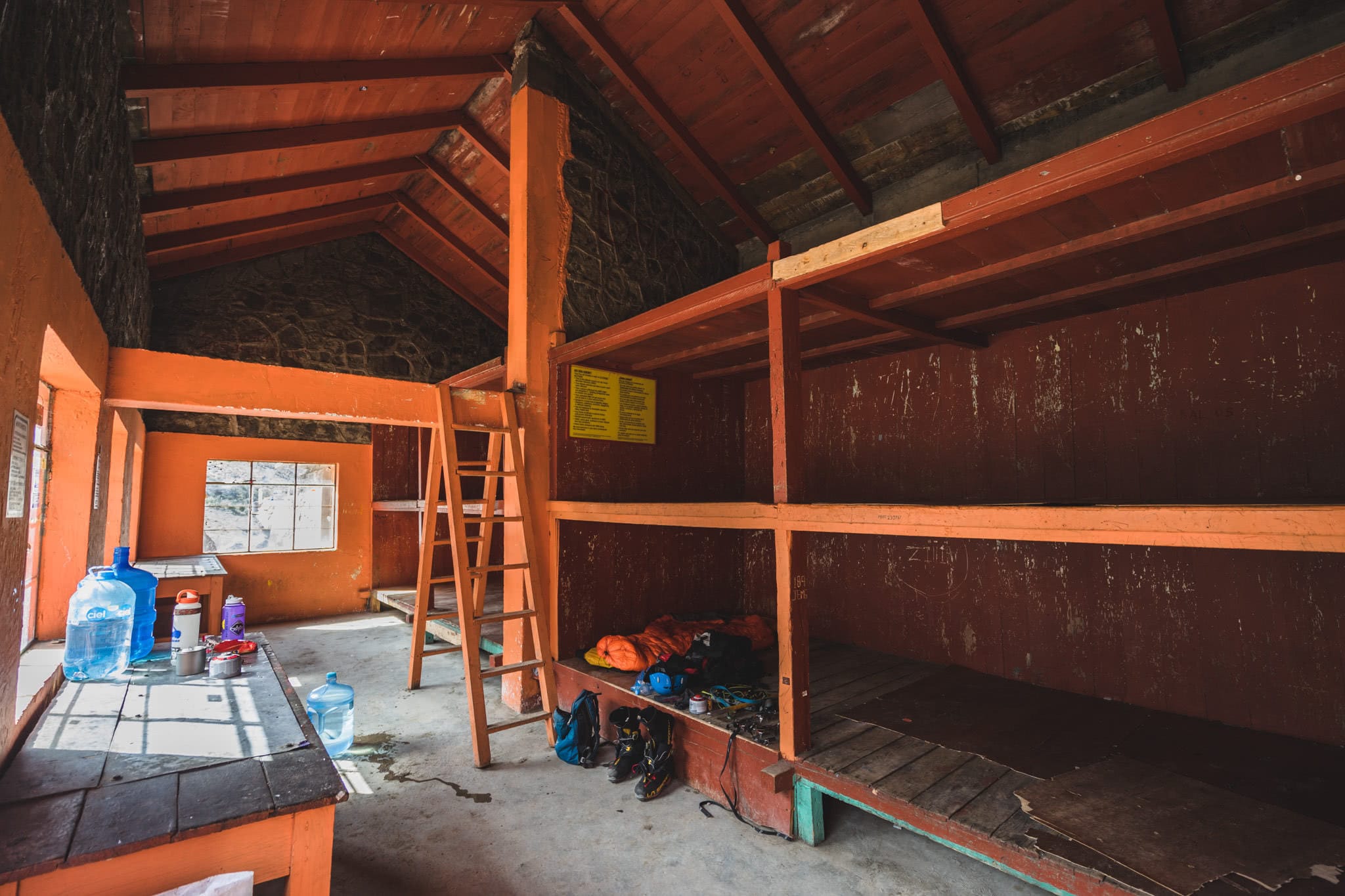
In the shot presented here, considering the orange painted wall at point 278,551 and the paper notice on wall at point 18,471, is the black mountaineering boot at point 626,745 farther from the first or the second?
the orange painted wall at point 278,551

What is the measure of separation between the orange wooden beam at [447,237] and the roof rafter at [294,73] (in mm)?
2782

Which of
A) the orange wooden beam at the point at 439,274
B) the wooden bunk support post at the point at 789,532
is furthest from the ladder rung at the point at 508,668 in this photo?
the orange wooden beam at the point at 439,274

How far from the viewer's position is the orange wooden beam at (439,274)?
812 centimetres

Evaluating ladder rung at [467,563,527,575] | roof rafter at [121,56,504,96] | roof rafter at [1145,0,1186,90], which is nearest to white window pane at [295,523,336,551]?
ladder rung at [467,563,527,575]

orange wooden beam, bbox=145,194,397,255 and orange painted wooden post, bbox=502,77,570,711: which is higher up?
orange wooden beam, bbox=145,194,397,255

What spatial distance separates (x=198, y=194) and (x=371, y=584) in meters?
5.09

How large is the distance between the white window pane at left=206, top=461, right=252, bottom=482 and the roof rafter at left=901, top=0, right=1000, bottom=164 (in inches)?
316

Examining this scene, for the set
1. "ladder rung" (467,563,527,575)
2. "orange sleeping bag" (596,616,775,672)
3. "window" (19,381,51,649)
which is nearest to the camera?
"window" (19,381,51,649)

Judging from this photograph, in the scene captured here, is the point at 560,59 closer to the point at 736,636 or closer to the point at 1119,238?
the point at 1119,238

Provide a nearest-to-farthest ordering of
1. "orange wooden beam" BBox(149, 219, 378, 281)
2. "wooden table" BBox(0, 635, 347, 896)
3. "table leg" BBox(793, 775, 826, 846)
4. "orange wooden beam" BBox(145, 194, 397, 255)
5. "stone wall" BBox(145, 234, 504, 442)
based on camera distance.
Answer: "wooden table" BBox(0, 635, 347, 896), "table leg" BBox(793, 775, 826, 846), "orange wooden beam" BBox(145, 194, 397, 255), "orange wooden beam" BBox(149, 219, 378, 281), "stone wall" BBox(145, 234, 504, 442)

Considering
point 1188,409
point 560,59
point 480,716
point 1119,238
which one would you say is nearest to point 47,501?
point 480,716

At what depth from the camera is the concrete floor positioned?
2359 mm

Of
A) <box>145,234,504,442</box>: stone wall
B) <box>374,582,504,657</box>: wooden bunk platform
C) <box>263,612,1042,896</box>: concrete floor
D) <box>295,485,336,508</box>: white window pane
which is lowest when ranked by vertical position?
<box>263,612,1042,896</box>: concrete floor

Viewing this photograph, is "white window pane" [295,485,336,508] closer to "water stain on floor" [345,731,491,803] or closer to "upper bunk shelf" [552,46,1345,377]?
"water stain on floor" [345,731,491,803]
